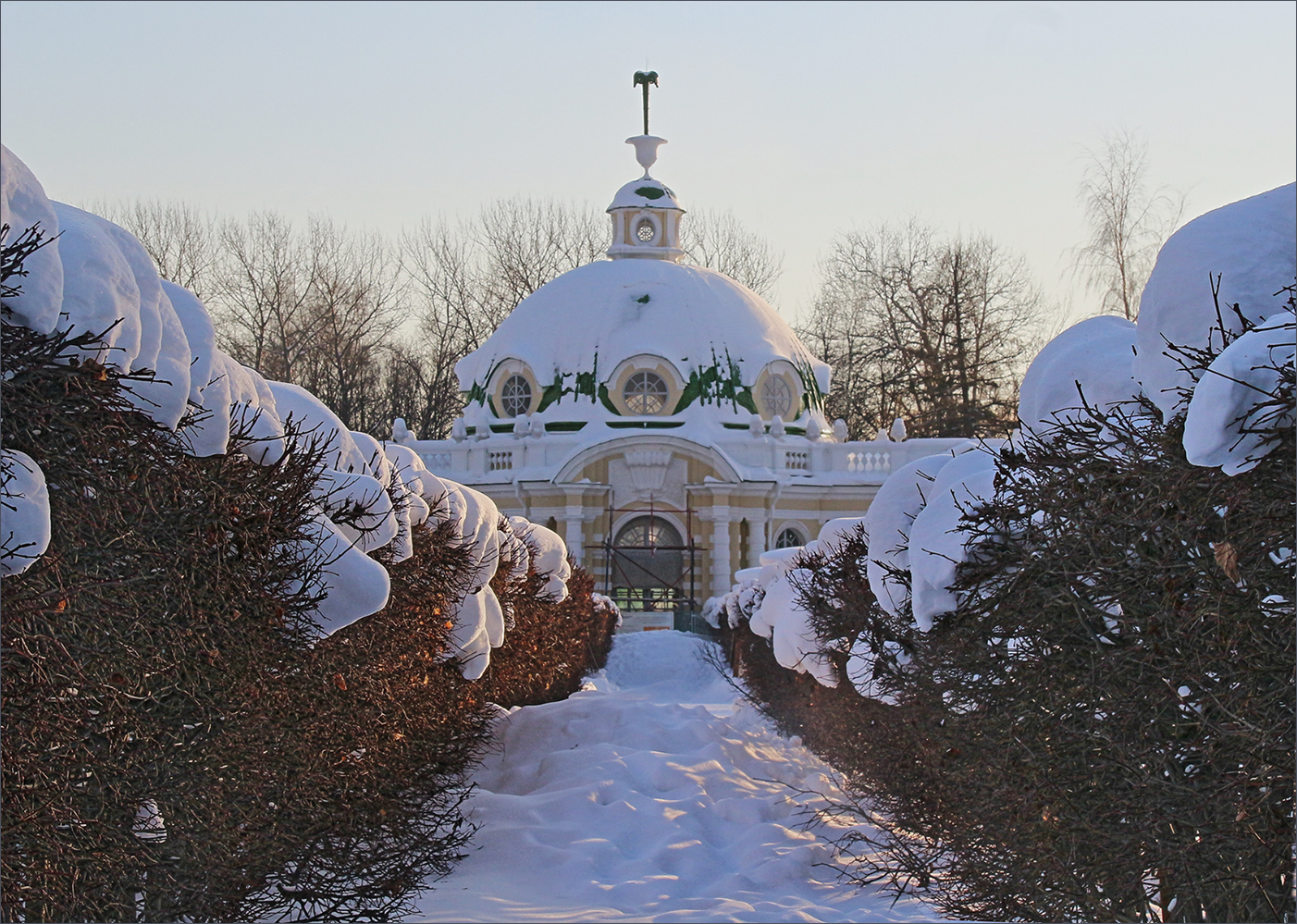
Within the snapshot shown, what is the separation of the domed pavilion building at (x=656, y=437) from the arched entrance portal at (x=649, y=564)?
44 millimetres

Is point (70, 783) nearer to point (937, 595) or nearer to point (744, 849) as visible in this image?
point (937, 595)

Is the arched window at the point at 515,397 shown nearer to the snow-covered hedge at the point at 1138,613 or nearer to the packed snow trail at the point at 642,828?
the packed snow trail at the point at 642,828

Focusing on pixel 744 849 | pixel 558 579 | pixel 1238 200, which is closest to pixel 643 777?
pixel 744 849

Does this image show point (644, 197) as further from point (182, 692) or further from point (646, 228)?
point (182, 692)

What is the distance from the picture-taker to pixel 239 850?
5664 millimetres

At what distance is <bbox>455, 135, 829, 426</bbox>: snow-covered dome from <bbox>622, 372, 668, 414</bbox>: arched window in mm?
21

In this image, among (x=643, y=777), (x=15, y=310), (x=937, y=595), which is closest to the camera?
(x=15, y=310)

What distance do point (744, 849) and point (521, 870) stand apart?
60.7 inches

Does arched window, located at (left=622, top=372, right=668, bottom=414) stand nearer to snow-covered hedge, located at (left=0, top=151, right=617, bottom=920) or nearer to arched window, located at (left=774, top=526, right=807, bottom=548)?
arched window, located at (left=774, top=526, right=807, bottom=548)

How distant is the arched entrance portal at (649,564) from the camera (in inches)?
1266

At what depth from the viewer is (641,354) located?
3353 centimetres

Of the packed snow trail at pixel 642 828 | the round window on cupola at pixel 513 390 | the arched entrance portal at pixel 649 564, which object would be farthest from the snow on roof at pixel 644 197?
the packed snow trail at pixel 642 828

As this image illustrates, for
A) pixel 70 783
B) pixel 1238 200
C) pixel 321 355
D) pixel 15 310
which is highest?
pixel 321 355

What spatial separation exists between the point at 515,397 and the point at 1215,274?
30.8 m
